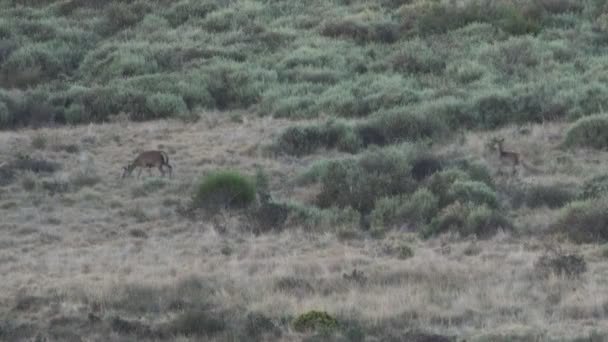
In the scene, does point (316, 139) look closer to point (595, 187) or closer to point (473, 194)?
point (473, 194)

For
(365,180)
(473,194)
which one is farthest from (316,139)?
(473,194)

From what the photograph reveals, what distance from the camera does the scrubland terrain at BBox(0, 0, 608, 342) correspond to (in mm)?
12445

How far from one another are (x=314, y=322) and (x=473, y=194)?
7.21 m

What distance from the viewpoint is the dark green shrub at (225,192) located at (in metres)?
19.0

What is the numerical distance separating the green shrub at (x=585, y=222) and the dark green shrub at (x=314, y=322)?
5249 millimetres

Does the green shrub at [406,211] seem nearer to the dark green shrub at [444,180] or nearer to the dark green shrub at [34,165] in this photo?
the dark green shrub at [444,180]

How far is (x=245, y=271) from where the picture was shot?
14344 millimetres

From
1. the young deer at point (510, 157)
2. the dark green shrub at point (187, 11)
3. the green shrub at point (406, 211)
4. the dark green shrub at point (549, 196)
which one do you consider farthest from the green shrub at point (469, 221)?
the dark green shrub at point (187, 11)

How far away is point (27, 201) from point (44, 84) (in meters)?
11.6

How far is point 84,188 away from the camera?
2052cm

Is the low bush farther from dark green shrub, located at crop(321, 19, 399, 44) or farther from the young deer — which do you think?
dark green shrub, located at crop(321, 19, 399, 44)

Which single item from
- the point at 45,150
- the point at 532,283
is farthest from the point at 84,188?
the point at 532,283

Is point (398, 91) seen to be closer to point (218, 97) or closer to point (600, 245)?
point (218, 97)

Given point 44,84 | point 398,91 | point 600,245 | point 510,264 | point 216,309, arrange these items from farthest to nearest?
point 44,84
point 398,91
point 600,245
point 510,264
point 216,309
